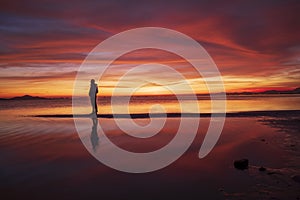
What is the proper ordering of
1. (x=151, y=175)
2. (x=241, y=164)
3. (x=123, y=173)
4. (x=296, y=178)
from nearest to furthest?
(x=296, y=178), (x=151, y=175), (x=123, y=173), (x=241, y=164)

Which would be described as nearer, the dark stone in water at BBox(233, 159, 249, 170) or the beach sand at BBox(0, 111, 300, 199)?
the beach sand at BBox(0, 111, 300, 199)

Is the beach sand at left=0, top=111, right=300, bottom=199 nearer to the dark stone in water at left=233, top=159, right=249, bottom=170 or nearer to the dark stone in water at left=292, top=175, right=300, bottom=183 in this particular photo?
the dark stone in water at left=292, top=175, right=300, bottom=183

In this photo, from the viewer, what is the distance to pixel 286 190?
6898mm

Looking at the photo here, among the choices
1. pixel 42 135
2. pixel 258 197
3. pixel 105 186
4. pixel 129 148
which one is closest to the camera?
pixel 258 197

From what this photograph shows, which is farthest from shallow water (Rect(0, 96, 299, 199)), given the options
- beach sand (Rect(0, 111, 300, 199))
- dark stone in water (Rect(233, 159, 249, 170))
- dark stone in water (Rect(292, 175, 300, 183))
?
dark stone in water (Rect(292, 175, 300, 183))

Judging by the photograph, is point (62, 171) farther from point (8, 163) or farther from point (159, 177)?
point (159, 177)

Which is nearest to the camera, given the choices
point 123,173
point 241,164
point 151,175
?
point 151,175

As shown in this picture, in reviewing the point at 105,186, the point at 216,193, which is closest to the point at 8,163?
the point at 105,186

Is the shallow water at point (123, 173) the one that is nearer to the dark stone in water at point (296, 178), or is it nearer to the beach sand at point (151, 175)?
the beach sand at point (151, 175)

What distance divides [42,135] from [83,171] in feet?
25.8

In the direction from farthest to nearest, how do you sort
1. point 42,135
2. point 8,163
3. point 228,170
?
point 42,135
point 8,163
point 228,170

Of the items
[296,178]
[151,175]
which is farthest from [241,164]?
[151,175]

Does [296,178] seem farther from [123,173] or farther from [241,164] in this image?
[123,173]

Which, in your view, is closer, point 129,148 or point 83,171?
point 83,171
